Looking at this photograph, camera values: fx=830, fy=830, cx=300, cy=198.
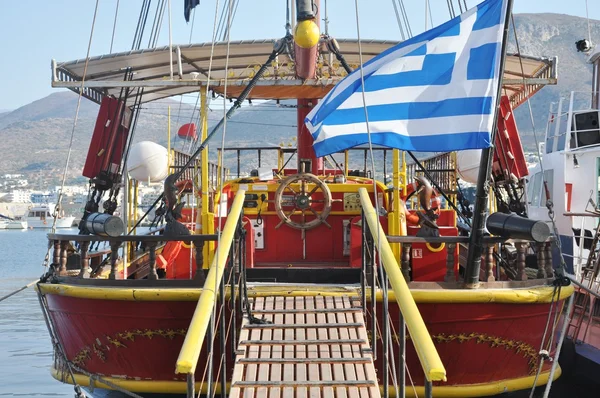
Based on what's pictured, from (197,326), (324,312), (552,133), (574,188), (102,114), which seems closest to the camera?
(197,326)

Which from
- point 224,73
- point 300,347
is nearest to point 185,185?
point 224,73

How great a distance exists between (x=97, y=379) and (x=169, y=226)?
187cm

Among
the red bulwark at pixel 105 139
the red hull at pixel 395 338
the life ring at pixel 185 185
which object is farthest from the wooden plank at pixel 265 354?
the life ring at pixel 185 185

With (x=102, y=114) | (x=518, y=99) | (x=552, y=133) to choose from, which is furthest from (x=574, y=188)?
(x=102, y=114)

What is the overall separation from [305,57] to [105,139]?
3681 mm

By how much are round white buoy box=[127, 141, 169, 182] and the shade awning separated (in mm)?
1246

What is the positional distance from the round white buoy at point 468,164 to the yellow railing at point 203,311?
708 cm

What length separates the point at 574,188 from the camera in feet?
53.6

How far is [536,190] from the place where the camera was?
19078 millimetres

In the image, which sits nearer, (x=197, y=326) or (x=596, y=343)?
(x=197, y=326)

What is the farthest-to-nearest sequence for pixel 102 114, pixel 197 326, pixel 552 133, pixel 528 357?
pixel 552 133
pixel 102 114
pixel 528 357
pixel 197 326

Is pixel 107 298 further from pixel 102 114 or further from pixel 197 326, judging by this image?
pixel 102 114

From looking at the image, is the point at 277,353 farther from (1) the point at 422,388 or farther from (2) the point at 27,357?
(2) the point at 27,357

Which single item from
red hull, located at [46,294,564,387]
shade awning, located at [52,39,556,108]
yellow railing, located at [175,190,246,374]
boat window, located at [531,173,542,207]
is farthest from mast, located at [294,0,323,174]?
boat window, located at [531,173,542,207]
